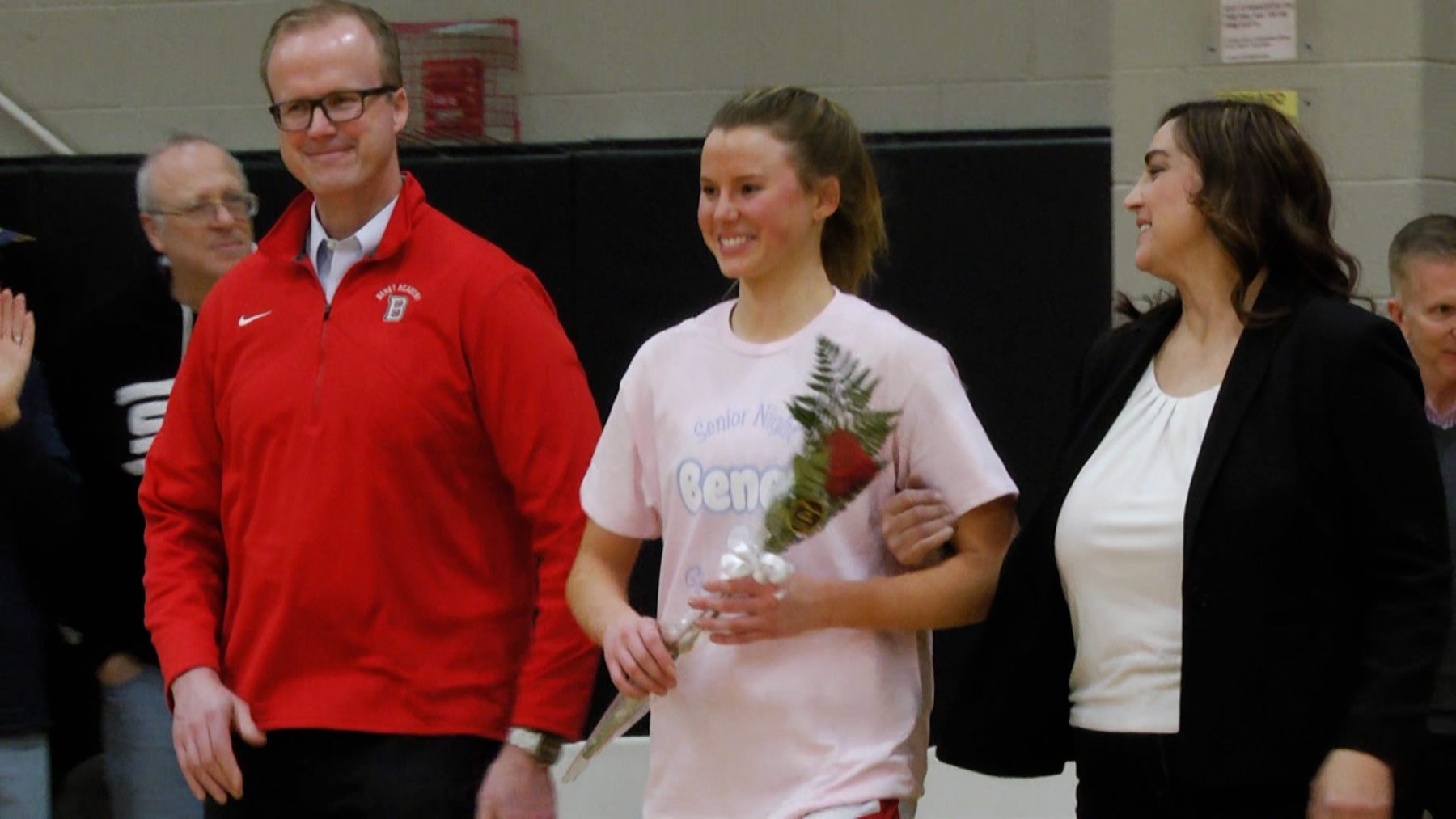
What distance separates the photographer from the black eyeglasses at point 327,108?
2549 millimetres

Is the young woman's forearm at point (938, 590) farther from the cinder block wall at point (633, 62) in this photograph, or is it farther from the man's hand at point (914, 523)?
the cinder block wall at point (633, 62)

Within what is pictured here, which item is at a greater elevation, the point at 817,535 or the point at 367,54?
the point at 367,54

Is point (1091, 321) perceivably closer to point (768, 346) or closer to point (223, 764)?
point (768, 346)

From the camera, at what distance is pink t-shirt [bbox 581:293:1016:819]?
2.17 metres

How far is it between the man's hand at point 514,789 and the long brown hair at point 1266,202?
1.05m

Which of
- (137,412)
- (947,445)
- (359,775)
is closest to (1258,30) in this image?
(947,445)

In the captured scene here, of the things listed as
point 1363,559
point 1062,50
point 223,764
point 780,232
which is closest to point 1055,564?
point 1363,559

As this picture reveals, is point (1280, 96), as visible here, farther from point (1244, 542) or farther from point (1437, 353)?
point (1244, 542)

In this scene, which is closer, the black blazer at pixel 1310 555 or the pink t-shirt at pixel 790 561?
the black blazer at pixel 1310 555

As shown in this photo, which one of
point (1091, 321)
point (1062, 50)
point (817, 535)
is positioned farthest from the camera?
point (1062, 50)

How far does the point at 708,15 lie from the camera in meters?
5.44

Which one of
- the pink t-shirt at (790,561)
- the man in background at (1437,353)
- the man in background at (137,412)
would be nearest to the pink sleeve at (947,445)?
the pink t-shirt at (790,561)

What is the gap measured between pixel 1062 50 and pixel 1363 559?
11.1ft

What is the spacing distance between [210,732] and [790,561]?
823 millimetres
